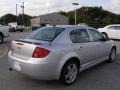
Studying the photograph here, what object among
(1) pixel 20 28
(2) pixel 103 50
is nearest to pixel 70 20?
(1) pixel 20 28

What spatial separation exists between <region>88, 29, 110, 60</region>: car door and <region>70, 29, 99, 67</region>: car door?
236 mm

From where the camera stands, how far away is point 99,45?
6.38 m

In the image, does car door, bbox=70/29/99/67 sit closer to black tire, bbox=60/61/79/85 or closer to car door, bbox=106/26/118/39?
black tire, bbox=60/61/79/85

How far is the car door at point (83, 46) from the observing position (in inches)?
209

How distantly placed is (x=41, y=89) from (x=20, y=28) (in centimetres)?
3534

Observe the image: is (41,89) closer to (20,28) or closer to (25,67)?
(25,67)

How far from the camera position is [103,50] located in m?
6.74

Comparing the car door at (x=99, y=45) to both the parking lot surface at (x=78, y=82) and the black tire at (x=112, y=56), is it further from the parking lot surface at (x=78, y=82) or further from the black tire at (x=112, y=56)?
the parking lot surface at (x=78, y=82)

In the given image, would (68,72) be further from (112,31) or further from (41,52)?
(112,31)

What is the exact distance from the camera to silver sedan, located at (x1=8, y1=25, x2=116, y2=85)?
4.52 m

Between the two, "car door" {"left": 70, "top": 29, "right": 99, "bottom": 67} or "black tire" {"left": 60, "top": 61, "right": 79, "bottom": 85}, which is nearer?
"black tire" {"left": 60, "top": 61, "right": 79, "bottom": 85}

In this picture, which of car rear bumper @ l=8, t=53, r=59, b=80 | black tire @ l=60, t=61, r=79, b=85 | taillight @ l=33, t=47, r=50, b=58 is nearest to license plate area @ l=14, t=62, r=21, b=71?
car rear bumper @ l=8, t=53, r=59, b=80

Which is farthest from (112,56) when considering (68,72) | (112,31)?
(112,31)

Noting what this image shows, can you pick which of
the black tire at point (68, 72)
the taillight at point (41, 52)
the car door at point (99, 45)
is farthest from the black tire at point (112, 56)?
the taillight at point (41, 52)
